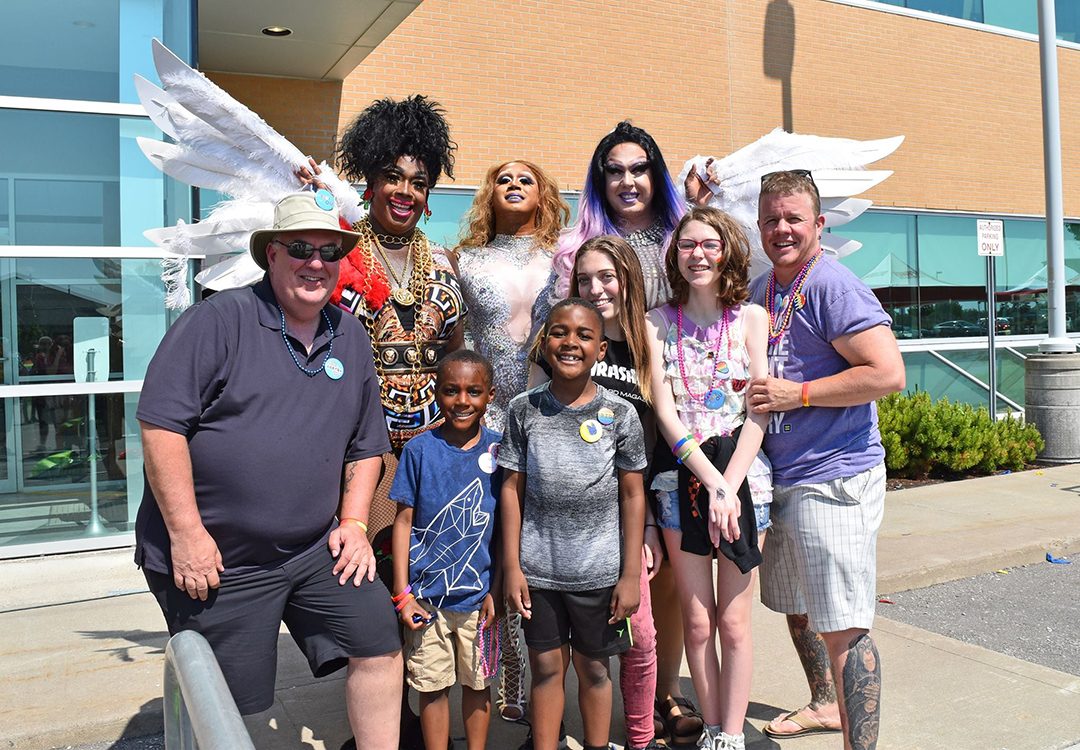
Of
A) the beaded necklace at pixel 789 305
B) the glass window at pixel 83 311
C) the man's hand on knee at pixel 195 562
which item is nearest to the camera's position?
the man's hand on knee at pixel 195 562

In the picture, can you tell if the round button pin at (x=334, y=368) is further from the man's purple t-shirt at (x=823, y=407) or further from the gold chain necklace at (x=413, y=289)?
the man's purple t-shirt at (x=823, y=407)

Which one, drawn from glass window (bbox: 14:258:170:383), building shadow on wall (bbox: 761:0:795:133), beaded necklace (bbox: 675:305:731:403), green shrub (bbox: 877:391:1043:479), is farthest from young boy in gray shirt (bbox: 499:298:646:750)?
building shadow on wall (bbox: 761:0:795:133)

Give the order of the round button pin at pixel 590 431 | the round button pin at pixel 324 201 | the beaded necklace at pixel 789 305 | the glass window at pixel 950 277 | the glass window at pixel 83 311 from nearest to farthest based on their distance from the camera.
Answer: the round button pin at pixel 324 201, the round button pin at pixel 590 431, the beaded necklace at pixel 789 305, the glass window at pixel 83 311, the glass window at pixel 950 277

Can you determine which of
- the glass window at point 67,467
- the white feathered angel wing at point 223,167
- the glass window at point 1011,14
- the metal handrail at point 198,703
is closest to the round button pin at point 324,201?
the white feathered angel wing at point 223,167

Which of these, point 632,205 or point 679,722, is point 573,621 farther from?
point 632,205

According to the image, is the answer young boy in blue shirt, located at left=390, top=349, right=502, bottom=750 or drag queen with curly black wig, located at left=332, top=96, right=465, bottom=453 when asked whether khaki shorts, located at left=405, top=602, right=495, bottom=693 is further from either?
drag queen with curly black wig, located at left=332, top=96, right=465, bottom=453

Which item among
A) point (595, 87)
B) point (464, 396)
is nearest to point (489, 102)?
point (595, 87)

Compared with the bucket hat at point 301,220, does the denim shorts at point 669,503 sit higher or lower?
lower

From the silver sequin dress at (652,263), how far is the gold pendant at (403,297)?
2.87ft

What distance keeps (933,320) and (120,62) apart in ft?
36.4

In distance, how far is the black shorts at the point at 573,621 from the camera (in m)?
3.05

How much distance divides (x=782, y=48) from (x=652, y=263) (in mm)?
9911

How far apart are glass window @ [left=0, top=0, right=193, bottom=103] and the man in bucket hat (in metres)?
5.13

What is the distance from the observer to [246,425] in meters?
2.67
